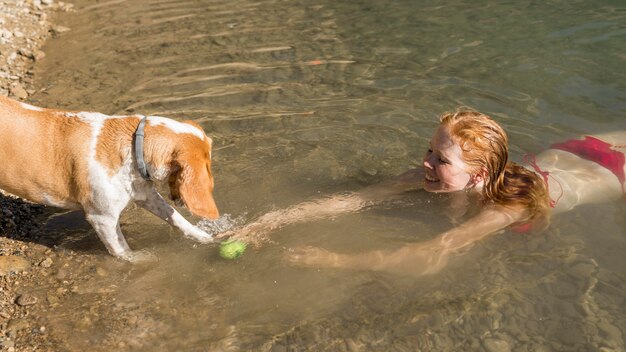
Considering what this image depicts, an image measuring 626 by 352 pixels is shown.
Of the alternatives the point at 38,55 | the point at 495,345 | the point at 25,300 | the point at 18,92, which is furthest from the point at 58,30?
the point at 495,345

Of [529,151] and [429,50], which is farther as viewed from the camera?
[429,50]

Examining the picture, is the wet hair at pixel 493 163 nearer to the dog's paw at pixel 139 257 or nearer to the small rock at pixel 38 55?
the dog's paw at pixel 139 257

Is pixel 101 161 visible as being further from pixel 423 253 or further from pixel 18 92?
pixel 18 92

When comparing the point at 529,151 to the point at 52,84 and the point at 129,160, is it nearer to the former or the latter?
the point at 129,160

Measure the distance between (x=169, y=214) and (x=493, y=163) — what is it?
2.38 m

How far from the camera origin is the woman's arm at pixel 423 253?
448 centimetres

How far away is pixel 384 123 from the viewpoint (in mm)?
6227

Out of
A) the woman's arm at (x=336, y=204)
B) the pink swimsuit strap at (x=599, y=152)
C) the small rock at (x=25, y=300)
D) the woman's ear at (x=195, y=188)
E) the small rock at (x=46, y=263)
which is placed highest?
the woman's ear at (x=195, y=188)

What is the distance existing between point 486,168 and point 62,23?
7.17 meters

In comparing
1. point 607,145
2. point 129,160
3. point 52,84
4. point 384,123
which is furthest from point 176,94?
point 607,145

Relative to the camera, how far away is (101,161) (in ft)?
13.6

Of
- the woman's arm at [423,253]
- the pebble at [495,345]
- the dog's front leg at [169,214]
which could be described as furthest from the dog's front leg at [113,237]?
the pebble at [495,345]

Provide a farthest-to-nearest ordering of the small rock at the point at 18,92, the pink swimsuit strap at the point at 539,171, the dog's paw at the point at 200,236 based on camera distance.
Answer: the small rock at the point at 18,92
the pink swimsuit strap at the point at 539,171
the dog's paw at the point at 200,236

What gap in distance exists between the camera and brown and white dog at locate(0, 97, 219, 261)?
402cm
